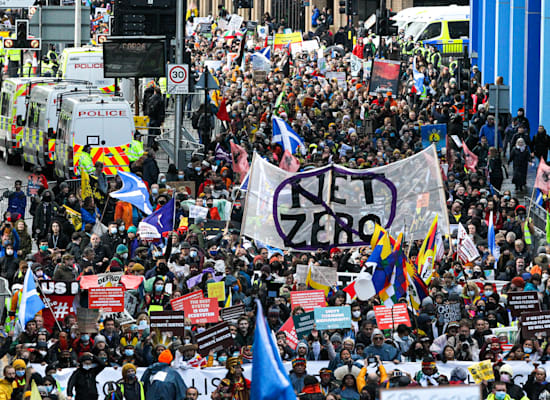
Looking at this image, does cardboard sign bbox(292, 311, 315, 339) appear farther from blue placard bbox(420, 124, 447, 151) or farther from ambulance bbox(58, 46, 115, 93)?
ambulance bbox(58, 46, 115, 93)

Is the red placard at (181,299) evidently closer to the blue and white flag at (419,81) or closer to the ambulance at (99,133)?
the ambulance at (99,133)

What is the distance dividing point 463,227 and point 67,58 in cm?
2006

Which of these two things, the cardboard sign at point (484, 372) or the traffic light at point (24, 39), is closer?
the cardboard sign at point (484, 372)

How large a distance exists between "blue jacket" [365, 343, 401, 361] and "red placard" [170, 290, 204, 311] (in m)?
2.05

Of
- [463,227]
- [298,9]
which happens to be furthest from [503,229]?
[298,9]

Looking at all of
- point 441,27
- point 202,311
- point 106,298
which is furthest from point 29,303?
point 441,27

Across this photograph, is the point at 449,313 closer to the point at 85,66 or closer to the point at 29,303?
the point at 29,303

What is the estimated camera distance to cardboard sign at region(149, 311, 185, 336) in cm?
1761

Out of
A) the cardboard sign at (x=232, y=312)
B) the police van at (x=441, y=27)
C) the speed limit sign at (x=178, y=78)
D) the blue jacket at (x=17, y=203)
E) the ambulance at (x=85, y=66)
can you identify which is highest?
the police van at (x=441, y=27)

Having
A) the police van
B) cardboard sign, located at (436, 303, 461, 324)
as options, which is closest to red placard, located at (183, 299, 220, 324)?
cardboard sign, located at (436, 303, 461, 324)

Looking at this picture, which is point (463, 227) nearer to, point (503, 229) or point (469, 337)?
point (503, 229)

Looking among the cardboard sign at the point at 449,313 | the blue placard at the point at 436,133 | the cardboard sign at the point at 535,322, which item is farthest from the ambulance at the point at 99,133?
the cardboard sign at the point at 535,322

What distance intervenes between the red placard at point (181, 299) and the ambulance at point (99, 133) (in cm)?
1202

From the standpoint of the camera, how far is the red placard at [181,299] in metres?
A: 18.1
